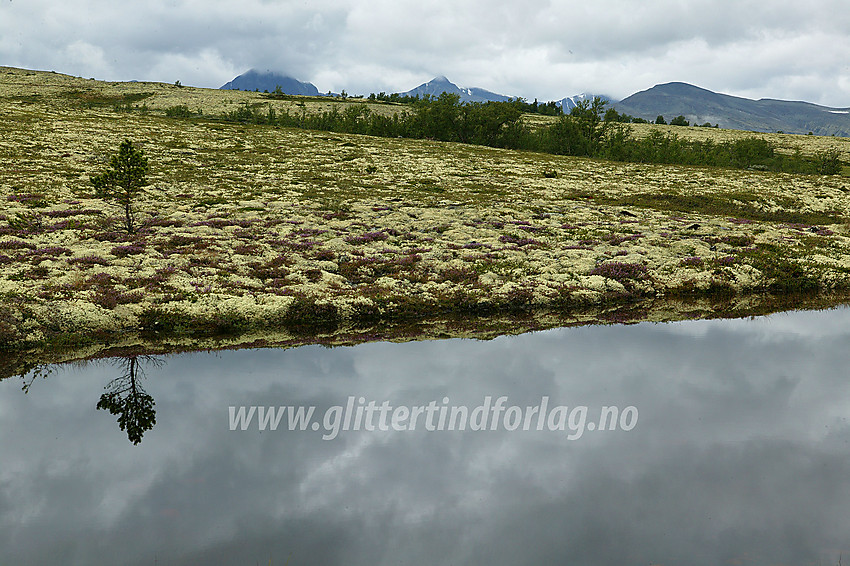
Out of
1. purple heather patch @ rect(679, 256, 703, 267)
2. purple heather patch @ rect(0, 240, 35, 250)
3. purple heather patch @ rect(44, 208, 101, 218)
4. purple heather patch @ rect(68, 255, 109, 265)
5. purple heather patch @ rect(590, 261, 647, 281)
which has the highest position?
purple heather patch @ rect(44, 208, 101, 218)

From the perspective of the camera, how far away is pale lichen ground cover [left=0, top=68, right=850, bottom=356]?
Result: 21766 mm

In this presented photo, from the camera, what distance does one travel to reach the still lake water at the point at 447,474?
29.2 ft

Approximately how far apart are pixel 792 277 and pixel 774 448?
68.6 feet

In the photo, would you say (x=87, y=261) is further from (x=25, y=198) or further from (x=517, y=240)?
(x=517, y=240)

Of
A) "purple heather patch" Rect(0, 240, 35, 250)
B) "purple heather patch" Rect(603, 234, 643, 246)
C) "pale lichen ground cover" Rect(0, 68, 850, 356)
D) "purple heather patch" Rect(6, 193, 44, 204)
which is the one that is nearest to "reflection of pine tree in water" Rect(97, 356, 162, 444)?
"pale lichen ground cover" Rect(0, 68, 850, 356)

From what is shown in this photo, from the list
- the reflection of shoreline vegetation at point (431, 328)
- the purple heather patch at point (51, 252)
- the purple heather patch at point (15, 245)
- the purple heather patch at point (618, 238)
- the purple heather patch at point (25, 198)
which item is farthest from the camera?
the purple heather patch at point (25, 198)

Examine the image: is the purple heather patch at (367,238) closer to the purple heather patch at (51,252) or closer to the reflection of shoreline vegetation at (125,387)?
the purple heather patch at (51,252)

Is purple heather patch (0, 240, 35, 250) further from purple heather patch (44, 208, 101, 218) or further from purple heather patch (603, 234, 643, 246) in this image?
purple heather patch (603, 234, 643, 246)

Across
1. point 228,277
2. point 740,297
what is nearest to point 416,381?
point 228,277

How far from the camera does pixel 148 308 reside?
20.4 meters

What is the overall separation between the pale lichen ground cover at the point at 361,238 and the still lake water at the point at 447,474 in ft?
20.9

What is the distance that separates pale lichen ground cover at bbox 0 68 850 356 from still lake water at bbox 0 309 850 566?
6358 millimetres

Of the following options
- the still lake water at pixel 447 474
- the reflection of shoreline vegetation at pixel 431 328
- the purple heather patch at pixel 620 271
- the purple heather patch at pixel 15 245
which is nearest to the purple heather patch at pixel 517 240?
the purple heather patch at pixel 620 271

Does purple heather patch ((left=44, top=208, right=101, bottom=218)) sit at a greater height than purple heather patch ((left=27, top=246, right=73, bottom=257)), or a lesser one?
greater
